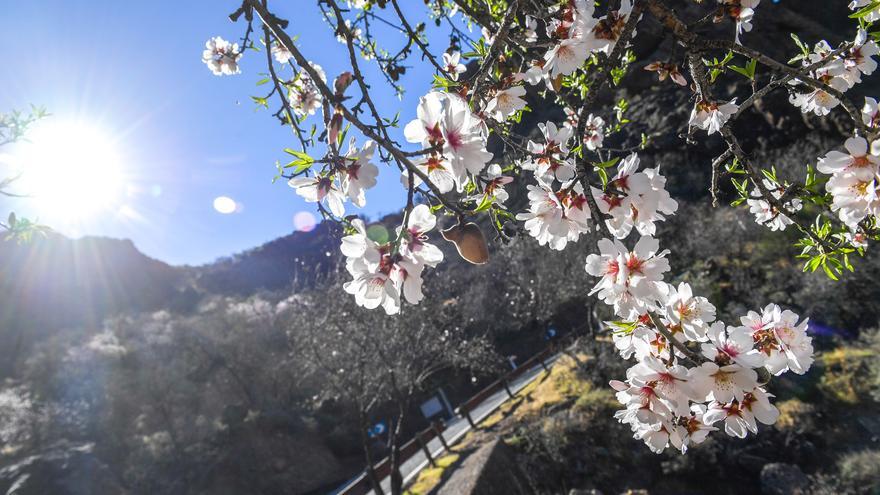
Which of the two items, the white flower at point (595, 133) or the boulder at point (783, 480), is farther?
the boulder at point (783, 480)

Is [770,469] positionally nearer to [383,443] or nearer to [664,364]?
[664,364]

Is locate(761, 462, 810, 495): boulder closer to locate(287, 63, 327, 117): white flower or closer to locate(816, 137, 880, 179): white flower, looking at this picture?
locate(816, 137, 880, 179): white flower

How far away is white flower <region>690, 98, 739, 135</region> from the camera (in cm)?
152

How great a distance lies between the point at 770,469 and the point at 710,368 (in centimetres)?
950

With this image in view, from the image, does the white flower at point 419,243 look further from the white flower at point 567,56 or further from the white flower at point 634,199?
the white flower at point 567,56

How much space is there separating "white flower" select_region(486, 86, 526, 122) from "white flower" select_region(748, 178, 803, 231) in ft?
3.20

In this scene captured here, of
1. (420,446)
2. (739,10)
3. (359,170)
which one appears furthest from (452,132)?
(420,446)

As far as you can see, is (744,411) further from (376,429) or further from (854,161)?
(376,429)

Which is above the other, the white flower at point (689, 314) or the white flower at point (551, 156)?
the white flower at point (551, 156)

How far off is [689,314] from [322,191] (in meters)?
1.13

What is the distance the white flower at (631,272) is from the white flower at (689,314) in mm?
98

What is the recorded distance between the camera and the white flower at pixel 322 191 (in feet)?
4.24

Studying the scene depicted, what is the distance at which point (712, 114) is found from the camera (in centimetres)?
154

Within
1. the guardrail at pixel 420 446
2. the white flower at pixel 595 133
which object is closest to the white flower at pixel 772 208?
the white flower at pixel 595 133
